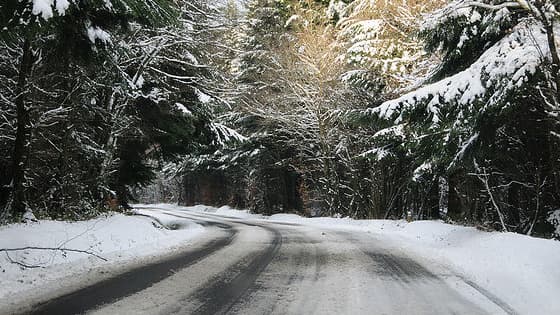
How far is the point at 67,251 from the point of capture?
724 cm

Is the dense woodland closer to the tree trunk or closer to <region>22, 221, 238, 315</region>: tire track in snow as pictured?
the tree trunk

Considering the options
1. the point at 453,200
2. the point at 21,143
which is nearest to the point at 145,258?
the point at 21,143

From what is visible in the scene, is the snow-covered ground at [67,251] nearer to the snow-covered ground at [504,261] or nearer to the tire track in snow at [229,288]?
the tire track in snow at [229,288]

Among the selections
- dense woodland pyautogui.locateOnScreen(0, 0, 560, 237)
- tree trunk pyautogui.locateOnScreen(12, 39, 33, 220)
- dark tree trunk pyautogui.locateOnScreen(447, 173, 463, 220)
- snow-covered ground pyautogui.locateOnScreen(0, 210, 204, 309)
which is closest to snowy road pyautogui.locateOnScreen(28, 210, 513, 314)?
snow-covered ground pyautogui.locateOnScreen(0, 210, 204, 309)

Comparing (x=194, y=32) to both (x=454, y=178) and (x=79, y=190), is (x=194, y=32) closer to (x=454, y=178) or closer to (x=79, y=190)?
(x=79, y=190)

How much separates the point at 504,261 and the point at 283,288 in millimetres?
3349

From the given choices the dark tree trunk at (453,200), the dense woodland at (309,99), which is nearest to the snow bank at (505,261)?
the dense woodland at (309,99)

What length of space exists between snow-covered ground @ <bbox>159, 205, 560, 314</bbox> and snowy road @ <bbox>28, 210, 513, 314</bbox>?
0.28 m

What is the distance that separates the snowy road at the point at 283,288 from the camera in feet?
15.0

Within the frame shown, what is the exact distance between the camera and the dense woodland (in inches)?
299

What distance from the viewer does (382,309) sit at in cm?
460

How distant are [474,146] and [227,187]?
110 ft

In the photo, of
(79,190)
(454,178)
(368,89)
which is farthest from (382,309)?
(368,89)

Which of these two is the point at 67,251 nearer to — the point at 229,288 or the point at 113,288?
the point at 113,288
